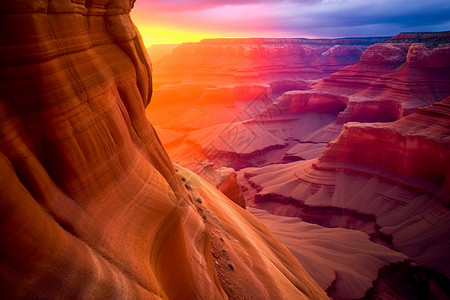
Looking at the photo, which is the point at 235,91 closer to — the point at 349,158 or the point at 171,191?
the point at 349,158

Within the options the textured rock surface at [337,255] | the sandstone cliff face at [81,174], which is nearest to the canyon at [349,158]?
the textured rock surface at [337,255]

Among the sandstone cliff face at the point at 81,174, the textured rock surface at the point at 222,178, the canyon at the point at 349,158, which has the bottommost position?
the canyon at the point at 349,158

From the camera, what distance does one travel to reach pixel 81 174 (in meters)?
4.00

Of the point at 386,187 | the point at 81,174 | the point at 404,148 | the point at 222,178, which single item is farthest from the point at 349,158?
the point at 81,174

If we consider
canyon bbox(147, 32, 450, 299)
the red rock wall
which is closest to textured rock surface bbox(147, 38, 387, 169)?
Answer: canyon bbox(147, 32, 450, 299)

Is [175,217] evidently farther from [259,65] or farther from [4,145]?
[259,65]

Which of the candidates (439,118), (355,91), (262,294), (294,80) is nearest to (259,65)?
(294,80)

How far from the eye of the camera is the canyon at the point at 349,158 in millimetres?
16234

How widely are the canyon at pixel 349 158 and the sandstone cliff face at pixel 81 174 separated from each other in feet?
37.0

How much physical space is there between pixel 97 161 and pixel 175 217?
172 centimetres

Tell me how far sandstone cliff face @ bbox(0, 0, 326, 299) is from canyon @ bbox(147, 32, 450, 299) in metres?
11.3

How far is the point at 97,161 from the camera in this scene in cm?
432

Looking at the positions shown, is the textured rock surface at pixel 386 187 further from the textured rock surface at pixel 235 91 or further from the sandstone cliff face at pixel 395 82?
the sandstone cliff face at pixel 395 82

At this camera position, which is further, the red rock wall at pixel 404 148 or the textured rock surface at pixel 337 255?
the red rock wall at pixel 404 148
